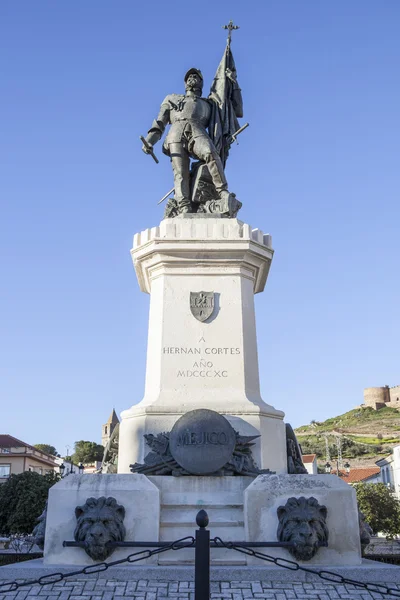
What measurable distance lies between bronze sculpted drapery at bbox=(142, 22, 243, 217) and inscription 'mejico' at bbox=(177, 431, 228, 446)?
3.60 meters

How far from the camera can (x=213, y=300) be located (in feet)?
28.3

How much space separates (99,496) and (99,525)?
16.4 inches

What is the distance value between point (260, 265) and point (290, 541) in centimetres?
414

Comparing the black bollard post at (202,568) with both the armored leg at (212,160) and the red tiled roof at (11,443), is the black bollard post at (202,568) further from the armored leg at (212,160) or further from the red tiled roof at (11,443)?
the red tiled roof at (11,443)

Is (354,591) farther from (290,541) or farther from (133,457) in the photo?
(133,457)

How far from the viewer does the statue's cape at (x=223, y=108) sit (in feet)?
34.0

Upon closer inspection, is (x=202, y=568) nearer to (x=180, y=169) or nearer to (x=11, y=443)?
(x=180, y=169)

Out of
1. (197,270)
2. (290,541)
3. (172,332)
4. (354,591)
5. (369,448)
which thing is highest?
(369,448)

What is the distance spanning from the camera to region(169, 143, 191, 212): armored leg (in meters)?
10.0

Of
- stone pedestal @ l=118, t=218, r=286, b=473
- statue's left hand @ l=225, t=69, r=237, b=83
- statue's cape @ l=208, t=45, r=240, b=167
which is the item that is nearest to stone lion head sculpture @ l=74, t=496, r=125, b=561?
stone pedestal @ l=118, t=218, r=286, b=473

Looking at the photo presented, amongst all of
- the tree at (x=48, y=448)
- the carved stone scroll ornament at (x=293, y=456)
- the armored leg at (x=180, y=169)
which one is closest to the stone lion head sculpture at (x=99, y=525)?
the carved stone scroll ornament at (x=293, y=456)

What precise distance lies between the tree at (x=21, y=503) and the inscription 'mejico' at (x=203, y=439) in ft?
90.9

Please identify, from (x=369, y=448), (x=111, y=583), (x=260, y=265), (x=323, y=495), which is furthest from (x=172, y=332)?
(x=369, y=448)

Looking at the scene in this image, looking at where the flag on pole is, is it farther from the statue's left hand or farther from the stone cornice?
the stone cornice
